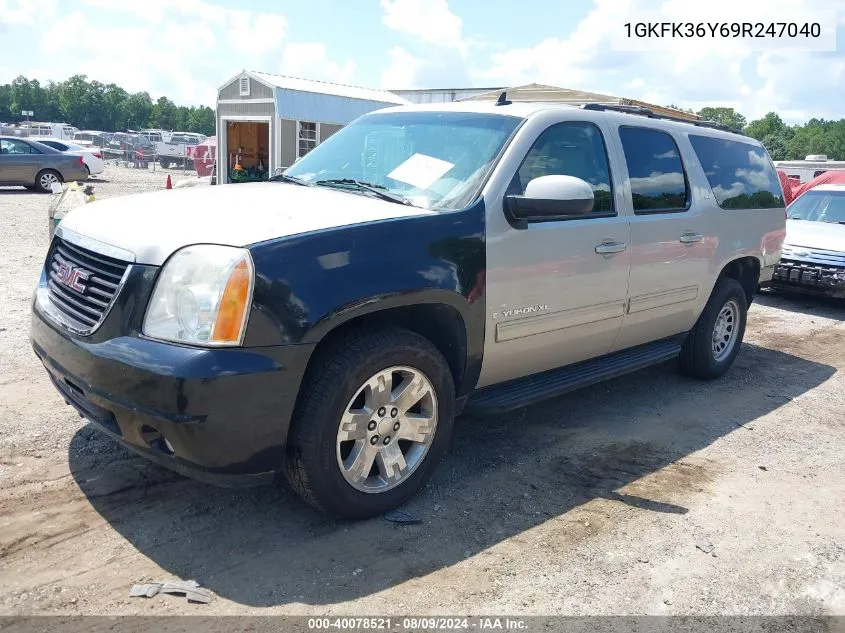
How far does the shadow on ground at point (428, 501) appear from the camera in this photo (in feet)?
10.00

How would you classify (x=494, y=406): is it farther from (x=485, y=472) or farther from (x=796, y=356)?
(x=796, y=356)

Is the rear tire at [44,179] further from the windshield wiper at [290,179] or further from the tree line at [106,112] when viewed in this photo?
the tree line at [106,112]

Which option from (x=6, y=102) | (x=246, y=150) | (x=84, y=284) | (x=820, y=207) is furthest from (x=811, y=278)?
(x=6, y=102)

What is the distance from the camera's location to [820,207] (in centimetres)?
1078

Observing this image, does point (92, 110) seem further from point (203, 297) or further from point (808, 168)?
point (203, 297)

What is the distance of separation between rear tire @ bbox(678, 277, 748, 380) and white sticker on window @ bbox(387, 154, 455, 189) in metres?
2.89

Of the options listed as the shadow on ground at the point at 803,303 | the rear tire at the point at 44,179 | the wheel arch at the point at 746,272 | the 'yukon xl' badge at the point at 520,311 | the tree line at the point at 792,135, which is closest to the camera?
the 'yukon xl' badge at the point at 520,311

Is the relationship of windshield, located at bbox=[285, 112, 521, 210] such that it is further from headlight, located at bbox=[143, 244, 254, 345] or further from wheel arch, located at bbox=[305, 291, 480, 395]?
headlight, located at bbox=[143, 244, 254, 345]

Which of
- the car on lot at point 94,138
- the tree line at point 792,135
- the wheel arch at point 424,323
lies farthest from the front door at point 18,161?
the tree line at point 792,135

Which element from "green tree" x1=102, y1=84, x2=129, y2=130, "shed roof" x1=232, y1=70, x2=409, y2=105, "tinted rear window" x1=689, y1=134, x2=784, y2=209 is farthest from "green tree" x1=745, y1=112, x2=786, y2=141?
"tinted rear window" x1=689, y1=134, x2=784, y2=209

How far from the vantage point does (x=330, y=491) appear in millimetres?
3195

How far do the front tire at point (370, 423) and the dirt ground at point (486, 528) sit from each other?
0.20 meters

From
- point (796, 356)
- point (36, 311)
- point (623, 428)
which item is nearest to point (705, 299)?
point (623, 428)

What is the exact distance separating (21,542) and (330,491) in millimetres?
1324
